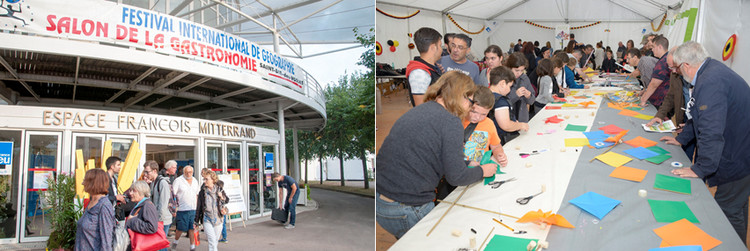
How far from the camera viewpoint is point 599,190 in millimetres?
1499

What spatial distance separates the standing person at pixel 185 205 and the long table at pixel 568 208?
3.31 meters

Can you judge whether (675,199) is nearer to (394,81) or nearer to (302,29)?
(302,29)

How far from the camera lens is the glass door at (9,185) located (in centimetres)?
377

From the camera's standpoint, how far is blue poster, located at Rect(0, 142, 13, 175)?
3777mm

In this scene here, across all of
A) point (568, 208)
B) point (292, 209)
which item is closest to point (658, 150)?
point (568, 208)

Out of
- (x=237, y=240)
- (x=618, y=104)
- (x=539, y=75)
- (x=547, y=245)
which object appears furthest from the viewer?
(x=237, y=240)

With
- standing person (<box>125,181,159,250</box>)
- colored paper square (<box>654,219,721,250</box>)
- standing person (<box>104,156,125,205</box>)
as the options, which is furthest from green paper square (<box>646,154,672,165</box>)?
standing person (<box>104,156,125,205</box>)

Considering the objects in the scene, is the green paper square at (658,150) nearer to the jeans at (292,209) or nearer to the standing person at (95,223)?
the standing person at (95,223)

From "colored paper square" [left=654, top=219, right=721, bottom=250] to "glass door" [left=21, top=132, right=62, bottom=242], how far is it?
452cm

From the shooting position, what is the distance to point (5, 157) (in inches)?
149

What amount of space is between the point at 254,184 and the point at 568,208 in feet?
14.3

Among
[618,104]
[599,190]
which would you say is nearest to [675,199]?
[599,190]

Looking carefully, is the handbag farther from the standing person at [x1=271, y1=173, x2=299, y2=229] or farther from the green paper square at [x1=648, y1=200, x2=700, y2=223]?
the green paper square at [x1=648, y1=200, x2=700, y2=223]

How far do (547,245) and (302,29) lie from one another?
6.00 m
